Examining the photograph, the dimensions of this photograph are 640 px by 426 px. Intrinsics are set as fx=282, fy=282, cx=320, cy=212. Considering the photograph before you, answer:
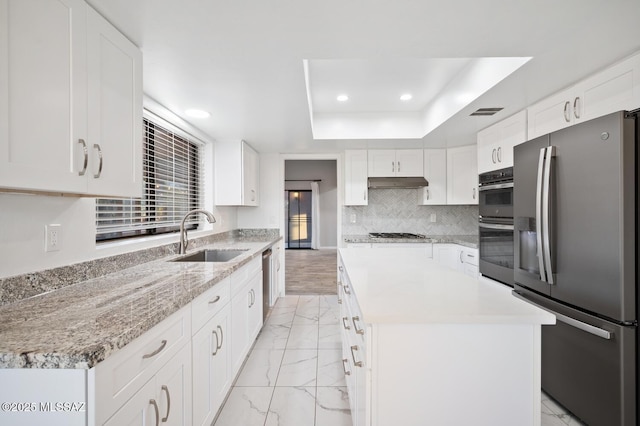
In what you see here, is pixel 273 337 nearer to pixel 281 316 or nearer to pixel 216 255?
pixel 281 316

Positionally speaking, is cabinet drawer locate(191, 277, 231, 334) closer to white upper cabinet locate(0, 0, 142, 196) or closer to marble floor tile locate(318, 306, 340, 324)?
white upper cabinet locate(0, 0, 142, 196)

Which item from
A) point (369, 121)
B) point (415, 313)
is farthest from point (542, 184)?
point (369, 121)

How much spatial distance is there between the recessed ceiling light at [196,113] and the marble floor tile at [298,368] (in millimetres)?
2249

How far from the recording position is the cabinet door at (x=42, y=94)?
87cm

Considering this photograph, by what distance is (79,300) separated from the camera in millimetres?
1166

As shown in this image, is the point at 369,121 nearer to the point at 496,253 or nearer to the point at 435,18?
the point at 496,253

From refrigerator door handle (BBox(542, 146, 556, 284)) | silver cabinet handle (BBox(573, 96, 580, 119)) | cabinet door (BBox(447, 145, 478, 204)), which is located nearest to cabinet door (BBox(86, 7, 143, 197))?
refrigerator door handle (BBox(542, 146, 556, 284))

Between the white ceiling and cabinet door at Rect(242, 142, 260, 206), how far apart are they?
4.30 ft

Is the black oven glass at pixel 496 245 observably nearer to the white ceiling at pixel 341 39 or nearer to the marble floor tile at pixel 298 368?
A: the white ceiling at pixel 341 39

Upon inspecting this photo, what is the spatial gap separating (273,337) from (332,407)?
1.15m

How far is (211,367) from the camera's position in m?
1.57

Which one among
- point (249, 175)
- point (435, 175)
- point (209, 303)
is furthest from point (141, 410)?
point (435, 175)

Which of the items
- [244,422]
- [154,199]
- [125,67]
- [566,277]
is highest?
[125,67]

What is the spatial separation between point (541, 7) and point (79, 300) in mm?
2330
